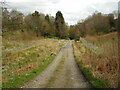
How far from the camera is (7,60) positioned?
65.0ft

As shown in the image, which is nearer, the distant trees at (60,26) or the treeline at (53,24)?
the treeline at (53,24)

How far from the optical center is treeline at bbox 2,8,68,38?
45.0ft

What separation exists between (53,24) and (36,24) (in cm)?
1887

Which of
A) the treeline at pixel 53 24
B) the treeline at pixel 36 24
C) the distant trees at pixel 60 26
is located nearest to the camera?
the treeline at pixel 36 24

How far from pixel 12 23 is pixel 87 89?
886 cm

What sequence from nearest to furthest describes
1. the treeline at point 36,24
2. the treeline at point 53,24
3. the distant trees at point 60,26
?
the treeline at point 36,24 < the treeline at point 53,24 < the distant trees at point 60,26

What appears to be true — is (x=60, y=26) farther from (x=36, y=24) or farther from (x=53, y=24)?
(x=36, y=24)

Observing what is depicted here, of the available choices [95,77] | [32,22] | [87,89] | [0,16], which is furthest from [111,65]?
[32,22]

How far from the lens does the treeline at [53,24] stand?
557 inches

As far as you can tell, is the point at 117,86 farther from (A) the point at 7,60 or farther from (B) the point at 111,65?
(A) the point at 7,60

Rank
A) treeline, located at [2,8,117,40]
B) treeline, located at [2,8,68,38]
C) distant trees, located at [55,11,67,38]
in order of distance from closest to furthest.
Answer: treeline, located at [2,8,68,38] → treeline, located at [2,8,117,40] → distant trees, located at [55,11,67,38]

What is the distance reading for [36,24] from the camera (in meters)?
59.2

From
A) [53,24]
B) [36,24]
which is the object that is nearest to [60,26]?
[53,24]

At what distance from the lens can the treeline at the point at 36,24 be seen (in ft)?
45.0
